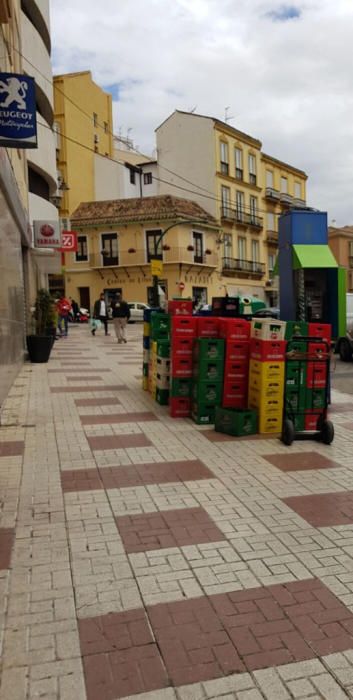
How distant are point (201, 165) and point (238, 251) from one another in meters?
7.45

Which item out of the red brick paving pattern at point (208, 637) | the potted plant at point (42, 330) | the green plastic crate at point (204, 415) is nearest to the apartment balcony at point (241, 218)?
the potted plant at point (42, 330)

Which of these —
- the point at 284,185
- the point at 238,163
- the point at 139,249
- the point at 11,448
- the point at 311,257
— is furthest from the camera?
the point at 284,185

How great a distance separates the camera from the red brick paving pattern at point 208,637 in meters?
2.38

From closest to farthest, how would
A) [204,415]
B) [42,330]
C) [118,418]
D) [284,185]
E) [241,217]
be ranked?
[204,415] → [118,418] → [42,330] → [241,217] → [284,185]

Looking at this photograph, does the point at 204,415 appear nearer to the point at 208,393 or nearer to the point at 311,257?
the point at 208,393

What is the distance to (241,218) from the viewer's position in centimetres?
4412

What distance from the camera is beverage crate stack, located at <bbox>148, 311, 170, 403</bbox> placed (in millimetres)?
7883

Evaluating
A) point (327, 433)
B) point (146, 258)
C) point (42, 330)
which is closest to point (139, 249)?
point (146, 258)

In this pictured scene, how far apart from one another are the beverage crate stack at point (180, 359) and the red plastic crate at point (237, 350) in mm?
591

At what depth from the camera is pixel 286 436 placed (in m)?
6.15

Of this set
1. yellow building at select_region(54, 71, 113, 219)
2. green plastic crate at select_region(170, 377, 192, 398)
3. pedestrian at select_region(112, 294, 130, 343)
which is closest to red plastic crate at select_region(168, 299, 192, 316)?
green plastic crate at select_region(170, 377, 192, 398)

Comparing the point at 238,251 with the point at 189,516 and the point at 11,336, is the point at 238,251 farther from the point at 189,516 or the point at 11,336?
the point at 189,516

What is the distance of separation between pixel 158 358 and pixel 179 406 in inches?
36.1

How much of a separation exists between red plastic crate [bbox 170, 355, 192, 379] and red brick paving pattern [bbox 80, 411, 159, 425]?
2.27 feet
